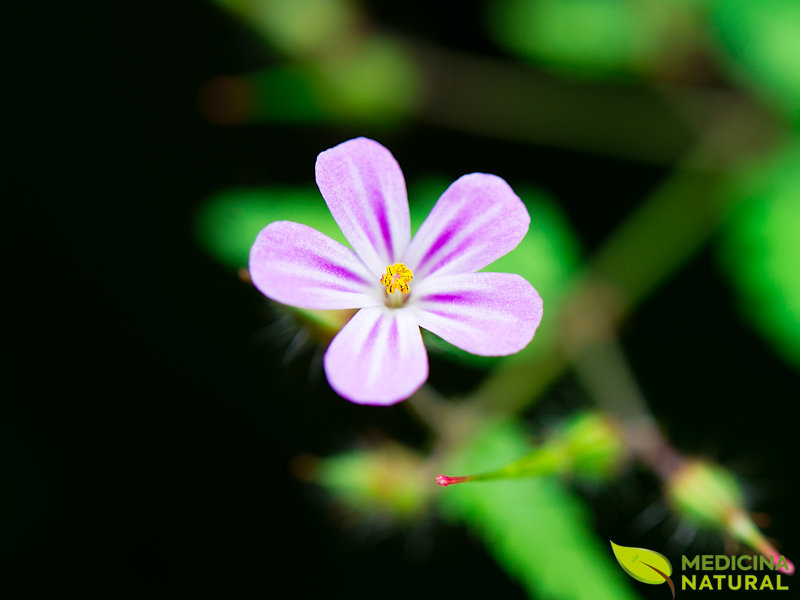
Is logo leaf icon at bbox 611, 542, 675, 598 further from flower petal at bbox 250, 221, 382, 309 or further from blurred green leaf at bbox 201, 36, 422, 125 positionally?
blurred green leaf at bbox 201, 36, 422, 125

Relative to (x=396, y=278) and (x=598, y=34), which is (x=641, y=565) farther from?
(x=598, y=34)

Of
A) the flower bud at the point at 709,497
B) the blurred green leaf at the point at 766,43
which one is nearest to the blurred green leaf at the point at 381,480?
the flower bud at the point at 709,497

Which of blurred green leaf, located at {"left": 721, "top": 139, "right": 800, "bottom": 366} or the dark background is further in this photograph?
the dark background

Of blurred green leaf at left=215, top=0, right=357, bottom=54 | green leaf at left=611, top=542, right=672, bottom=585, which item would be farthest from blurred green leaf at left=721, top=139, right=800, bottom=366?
blurred green leaf at left=215, top=0, right=357, bottom=54

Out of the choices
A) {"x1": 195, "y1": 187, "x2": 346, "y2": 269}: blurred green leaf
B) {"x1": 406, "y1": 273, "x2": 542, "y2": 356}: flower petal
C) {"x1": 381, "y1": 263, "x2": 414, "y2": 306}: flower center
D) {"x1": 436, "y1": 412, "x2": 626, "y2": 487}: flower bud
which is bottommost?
{"x1": 436, "y1": 412, "x2": 626, "y2": 487}: flower bud

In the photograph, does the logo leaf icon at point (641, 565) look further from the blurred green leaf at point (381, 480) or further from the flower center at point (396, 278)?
the flower center at point (396, 278)

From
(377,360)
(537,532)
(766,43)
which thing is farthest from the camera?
(766,43)

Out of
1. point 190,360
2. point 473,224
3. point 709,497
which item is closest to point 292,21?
point 190,360

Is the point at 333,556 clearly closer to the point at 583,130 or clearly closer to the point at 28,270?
the point at 28,270
